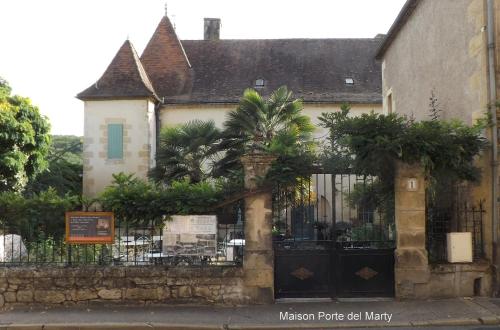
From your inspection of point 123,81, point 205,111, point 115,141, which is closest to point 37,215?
point 115,141

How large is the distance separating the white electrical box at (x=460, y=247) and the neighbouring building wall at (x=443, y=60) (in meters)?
2.15

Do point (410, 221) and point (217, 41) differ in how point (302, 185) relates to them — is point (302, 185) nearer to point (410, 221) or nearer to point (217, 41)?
point (410, 221)

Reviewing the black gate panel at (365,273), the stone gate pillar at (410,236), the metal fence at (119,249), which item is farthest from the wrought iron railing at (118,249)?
the stone gate pillar at (410,236)

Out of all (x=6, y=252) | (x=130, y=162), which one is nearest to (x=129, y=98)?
(x=130, y=162)

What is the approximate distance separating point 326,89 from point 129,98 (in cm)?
884

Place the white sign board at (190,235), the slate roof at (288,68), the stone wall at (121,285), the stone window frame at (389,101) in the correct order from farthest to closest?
1. the slate roof at (288,68)
2. the stone window frame at (389,101)
3. the white sign board at (190,235)
4. the stone wall at (121,285)

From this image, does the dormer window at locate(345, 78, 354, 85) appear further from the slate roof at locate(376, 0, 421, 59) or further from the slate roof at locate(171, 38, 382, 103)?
the slate roof at locate(376, 0, 421, 59)

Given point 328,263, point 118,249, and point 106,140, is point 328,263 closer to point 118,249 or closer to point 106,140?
point 118,249

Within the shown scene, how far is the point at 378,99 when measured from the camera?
84.2ft

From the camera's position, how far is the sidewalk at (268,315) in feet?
26.0

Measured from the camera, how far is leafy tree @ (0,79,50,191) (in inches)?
900

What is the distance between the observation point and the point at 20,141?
23812 millimetres

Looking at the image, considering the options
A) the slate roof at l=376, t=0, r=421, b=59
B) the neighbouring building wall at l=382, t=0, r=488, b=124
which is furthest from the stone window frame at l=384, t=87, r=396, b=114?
the slate roof at l=376, t=0, r=421, b=59

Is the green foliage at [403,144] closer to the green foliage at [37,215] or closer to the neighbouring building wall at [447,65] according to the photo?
the neighbouring building wall at [447,65]
